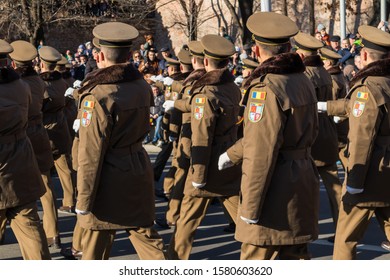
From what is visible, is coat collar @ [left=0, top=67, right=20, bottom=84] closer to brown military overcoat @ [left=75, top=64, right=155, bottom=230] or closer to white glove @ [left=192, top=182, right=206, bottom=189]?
brown military overcoat @ [left=75, top=64, right=155, bottom=230]

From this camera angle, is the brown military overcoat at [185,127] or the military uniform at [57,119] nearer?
the brown military overcoat at [185,127]

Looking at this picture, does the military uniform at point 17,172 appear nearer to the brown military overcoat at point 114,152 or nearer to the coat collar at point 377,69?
the brown military overcoat at point 114,152

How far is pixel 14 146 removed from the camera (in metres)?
6.74

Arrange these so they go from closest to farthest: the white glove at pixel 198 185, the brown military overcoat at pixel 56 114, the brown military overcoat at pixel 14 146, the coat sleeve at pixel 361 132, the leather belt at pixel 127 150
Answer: the leather belt at pixel 127 150 < the coat sleeve at pixel 361 132 < the brown military overcoat at pixel 14 146 < the white glove at pixel 198 185 < the brown military overcoat at pixel 56 114

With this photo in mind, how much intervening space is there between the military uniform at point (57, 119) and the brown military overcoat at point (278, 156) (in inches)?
165

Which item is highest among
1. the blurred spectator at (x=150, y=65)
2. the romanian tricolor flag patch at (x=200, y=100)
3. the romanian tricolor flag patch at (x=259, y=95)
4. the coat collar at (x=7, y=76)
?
the romanian tricolor flag patch at (x=259, y=95)

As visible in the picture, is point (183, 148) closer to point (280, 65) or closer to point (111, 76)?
point (111, 76)

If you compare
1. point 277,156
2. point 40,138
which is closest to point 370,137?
point 277,156

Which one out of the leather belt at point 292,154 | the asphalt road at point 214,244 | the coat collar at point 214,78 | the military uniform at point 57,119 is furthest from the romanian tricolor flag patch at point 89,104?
the military uniform at point 57,119

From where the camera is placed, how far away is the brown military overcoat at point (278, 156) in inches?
217

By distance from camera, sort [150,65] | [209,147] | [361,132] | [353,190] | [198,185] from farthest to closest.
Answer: [150,65], [209,147], [198,185], [353,190], [361,132]

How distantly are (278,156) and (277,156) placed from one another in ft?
0.25

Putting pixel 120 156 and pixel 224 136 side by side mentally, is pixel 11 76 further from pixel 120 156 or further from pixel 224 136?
pixel 224 136
